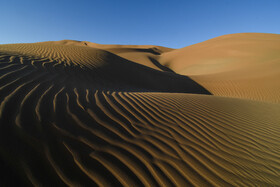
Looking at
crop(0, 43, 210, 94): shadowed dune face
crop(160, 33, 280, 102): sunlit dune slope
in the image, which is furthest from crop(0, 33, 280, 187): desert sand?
crop(160, 33, 280, 102): sunlit dune slope

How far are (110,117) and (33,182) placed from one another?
1.41 meters

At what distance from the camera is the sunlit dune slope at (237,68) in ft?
31.4

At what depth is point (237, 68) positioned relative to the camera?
17.4 metres

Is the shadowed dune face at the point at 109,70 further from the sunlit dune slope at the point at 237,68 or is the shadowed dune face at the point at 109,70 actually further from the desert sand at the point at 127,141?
the desert sand at the point at 127,141

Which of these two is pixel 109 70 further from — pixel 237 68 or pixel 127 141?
pixel 237 68

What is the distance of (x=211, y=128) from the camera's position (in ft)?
9.51

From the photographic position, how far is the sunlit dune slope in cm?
959

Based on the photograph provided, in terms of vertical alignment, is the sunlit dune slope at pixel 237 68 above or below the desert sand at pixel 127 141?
above

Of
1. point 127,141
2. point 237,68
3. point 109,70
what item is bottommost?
point 127,141

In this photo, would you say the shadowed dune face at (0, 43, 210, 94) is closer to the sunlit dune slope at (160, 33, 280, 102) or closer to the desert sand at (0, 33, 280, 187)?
the sunlit dune slope at (160, 33, 280, 102)

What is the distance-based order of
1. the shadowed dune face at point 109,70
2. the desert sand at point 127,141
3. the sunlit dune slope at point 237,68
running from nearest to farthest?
the desert sand at point 127,141 < the shadowed dune face at point 109,70 < the sunlit dune slope at point 237,68

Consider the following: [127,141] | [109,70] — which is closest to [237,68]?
[109,70]

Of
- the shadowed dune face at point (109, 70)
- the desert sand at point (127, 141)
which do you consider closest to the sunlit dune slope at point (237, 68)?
the shadowed dune face at point (109, 70)

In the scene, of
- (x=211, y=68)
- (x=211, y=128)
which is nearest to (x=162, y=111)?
(x=211, y=128)
